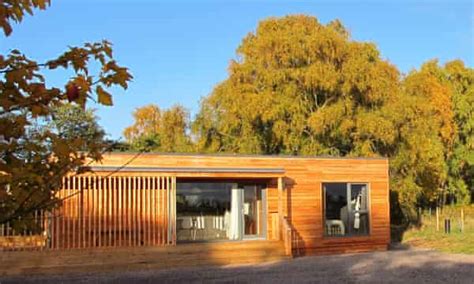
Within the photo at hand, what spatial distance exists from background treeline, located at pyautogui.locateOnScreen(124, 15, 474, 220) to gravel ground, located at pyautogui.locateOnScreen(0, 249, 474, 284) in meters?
11.8

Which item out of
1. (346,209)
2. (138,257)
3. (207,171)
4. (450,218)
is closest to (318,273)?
(138,257)

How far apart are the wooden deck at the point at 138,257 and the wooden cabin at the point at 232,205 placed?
0.18 meters

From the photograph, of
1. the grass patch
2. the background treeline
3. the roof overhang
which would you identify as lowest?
the grass patch

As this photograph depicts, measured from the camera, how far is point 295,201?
56.3 ft

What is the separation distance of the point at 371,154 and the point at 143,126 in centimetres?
2235

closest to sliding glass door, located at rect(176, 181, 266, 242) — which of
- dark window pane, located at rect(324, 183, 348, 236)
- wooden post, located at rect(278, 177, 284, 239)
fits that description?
wooden post, located at rect(278, 177, 284, 239)

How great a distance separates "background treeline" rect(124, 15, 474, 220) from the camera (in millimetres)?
26094

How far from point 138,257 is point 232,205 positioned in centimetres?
359

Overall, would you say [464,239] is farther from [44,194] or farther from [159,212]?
[44,194]

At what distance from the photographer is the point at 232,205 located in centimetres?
1719

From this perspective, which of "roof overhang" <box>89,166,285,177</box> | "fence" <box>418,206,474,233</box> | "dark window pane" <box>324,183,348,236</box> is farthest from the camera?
"fence" <box>418,206,474,233</box>

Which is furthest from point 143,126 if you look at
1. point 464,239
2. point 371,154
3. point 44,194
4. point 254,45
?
point 44,194

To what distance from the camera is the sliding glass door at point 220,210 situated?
16625 mm

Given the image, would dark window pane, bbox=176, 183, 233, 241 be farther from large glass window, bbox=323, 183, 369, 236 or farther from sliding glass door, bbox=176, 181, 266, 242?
large glass window, bbox=323, 183, 369, 236
